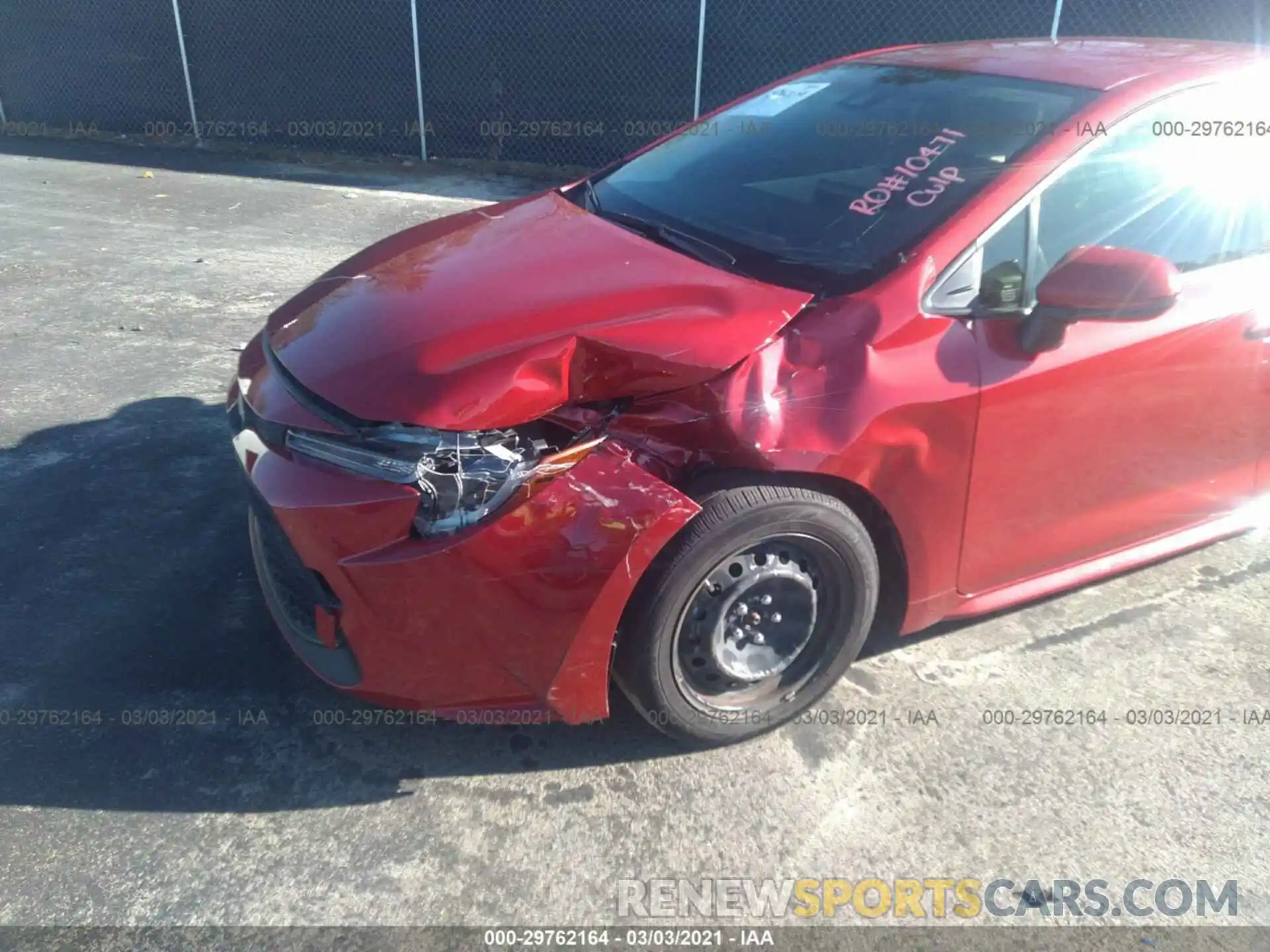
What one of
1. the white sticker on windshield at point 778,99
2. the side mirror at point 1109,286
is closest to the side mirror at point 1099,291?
the side mirror at point 1109,286

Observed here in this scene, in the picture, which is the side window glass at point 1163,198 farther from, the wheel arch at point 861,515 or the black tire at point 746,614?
the black tire at point 746,614

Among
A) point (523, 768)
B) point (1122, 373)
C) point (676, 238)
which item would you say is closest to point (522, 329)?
point (676, 238)

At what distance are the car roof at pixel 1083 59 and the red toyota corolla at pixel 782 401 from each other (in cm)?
2

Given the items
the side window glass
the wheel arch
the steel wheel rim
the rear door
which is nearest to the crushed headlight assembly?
the wheel arch

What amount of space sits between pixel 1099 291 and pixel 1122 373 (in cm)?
38

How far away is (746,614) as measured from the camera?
Result: 271 centimetres

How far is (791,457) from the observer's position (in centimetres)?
248

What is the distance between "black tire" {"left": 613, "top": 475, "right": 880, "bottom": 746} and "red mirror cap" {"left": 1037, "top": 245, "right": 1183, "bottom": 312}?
0.80 metres

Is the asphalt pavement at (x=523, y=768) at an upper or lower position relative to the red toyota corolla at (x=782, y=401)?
lower

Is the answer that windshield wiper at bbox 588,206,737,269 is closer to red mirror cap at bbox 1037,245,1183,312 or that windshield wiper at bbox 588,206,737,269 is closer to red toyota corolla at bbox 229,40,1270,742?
red toyota corolla at bbox 229,40,1270,742

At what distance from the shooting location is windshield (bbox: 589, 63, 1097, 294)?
2.81 meters

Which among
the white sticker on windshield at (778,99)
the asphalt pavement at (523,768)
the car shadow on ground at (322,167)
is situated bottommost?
the car shadow on ground at (322,167)

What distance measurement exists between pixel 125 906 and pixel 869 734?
6.47 feet

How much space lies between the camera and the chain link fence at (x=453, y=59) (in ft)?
31.7
